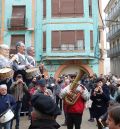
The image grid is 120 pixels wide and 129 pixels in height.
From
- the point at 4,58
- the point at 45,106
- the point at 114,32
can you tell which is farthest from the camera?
the point at 114,32

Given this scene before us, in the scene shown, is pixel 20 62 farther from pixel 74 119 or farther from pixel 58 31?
pixel 58 31

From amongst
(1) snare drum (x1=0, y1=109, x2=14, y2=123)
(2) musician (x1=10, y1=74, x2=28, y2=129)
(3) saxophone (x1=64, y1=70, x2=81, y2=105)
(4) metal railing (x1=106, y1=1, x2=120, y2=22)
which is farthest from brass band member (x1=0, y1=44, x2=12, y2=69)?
(4) metal railing (x1=106, y1=1, x2=120, y2=22)

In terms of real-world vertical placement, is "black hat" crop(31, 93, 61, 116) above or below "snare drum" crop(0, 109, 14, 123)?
above

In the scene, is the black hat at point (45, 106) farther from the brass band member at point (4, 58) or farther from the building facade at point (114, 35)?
the building facade at point (114, 35)

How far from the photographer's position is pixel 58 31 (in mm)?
31375

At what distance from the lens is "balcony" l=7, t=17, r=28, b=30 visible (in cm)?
3131

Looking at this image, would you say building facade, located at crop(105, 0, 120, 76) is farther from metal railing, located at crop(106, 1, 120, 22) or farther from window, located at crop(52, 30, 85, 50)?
window, located at crop(52, 30, 85, 50)

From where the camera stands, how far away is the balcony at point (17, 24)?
103 ft

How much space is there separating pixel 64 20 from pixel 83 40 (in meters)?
2.20

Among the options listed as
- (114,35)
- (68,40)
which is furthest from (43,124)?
(114,35)

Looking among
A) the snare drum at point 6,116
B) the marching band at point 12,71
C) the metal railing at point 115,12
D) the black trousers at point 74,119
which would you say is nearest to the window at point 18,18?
the marching band at point 12,71

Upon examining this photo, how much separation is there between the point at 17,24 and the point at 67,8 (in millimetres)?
4204

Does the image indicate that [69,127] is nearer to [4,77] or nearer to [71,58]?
[4,77]

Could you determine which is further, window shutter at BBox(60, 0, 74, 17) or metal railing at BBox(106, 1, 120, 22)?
metal railing at BBox(106, 1, 120, 22)
